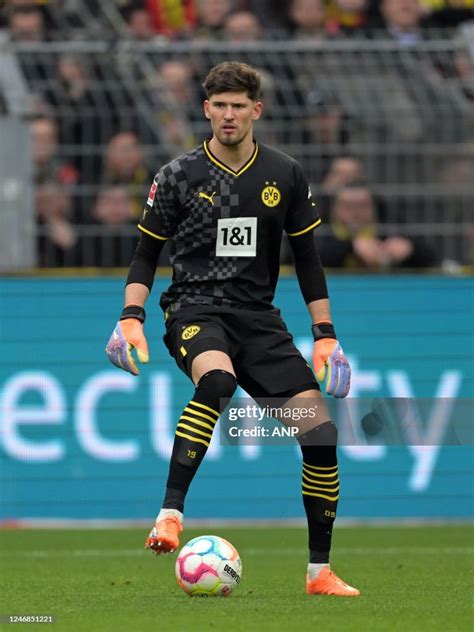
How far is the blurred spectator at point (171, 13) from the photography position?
13875 mm

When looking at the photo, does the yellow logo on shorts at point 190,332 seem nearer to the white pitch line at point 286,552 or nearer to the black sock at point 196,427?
the black sock at point 196,427

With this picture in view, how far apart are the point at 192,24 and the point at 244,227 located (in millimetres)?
7078

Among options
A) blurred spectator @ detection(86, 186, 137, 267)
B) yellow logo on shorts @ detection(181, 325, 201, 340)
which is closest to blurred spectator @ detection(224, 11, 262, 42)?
blurred spectator @ detection(86, 186, 137, 267)

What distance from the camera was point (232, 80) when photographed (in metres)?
6.96

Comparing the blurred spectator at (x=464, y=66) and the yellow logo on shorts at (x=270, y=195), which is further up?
the blurred spectator at (x=464, y=66)

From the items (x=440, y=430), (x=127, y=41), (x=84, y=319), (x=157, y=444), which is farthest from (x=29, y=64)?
(x=440, y=430)

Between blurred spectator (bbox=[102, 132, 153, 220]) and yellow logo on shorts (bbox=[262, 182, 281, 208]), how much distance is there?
181 inches

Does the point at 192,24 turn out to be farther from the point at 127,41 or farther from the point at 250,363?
the point at 250,363

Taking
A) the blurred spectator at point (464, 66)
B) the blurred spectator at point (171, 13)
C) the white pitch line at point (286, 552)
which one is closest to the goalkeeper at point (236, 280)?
the white pitch line at point (286, 552)

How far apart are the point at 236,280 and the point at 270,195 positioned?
43 centimetres

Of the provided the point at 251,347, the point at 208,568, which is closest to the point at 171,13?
the point at 251,347

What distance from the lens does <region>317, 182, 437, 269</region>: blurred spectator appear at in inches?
463

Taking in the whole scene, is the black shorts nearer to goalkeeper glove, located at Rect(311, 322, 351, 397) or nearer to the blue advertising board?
goalkeeper glove, located at Rect(311, 322, 351, 397)

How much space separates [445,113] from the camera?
39.5 feet
